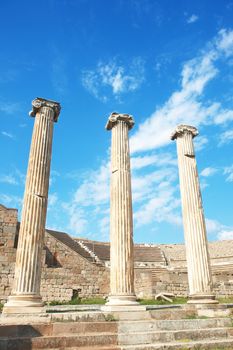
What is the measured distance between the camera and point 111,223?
11.1m

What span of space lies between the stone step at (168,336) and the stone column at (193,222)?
273cm

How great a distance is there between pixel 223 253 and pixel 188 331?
34.6 m

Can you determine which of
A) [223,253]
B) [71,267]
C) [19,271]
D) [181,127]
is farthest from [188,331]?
[223,253]

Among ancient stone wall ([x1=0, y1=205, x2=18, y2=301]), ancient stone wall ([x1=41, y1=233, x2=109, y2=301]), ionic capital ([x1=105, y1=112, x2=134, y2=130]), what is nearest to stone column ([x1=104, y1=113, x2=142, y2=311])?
ionic capital ([x1=105, y1=112, x2=134, y2=130])

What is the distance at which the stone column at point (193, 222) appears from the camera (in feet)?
36.8

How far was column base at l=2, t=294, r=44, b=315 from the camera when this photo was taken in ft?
28.3

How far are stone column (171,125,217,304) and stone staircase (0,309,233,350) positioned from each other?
2.39m

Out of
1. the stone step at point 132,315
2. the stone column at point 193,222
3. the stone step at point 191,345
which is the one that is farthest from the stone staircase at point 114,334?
the stone column at point 193,222

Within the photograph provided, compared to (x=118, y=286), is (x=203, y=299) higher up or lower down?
lower down

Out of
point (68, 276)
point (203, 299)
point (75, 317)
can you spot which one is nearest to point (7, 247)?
point (68, 276)

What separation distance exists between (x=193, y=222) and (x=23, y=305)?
7.03 meters

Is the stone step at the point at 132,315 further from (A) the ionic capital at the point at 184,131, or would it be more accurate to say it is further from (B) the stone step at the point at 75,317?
(A) the ionic capital at the point at 184,131

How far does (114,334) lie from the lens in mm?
7434

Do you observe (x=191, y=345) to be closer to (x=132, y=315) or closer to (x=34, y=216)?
(x=132, y=315)
